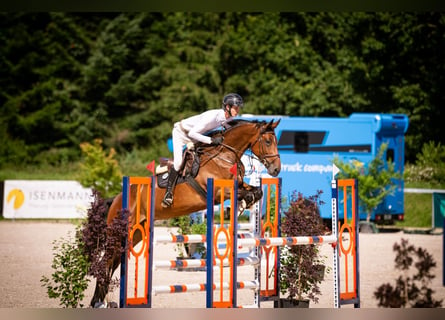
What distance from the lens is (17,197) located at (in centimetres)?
1459

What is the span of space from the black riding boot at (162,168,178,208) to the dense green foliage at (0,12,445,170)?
13.8 meters

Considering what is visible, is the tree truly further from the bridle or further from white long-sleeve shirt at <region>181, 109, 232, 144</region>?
white long-sleeve shirt at <region>181, 109, 232, 144</region>

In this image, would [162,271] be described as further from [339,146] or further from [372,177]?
[339,146]

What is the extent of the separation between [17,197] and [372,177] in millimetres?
6699

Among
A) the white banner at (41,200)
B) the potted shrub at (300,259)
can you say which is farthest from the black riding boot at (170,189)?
the white banner at (41,200)

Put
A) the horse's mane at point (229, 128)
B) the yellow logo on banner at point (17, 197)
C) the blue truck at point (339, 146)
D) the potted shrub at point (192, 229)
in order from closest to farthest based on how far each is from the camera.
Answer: the horse's mane at point (229, 128), the potted shrub at point (192, 229), the blue truck at point (339, 146), the yellow logo on banner at point (17, 197)

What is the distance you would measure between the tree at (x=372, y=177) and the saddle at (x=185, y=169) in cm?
747

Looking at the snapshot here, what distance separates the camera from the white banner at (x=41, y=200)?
573 inches

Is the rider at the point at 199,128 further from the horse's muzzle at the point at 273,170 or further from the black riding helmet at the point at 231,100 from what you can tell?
the horse's muzzle at the point at 273,170

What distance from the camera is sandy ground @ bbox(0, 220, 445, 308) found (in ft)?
20.7

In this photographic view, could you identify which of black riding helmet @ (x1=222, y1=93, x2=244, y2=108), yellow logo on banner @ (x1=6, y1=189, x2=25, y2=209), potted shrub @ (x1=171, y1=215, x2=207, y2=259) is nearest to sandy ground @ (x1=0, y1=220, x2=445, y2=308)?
potted shrub @ (x1=171, y1=215, x2=207, y2=259)

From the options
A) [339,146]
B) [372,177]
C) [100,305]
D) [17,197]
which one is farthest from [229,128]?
[17,197]

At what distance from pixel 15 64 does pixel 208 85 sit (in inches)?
243

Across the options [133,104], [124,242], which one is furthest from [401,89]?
[124,242]
